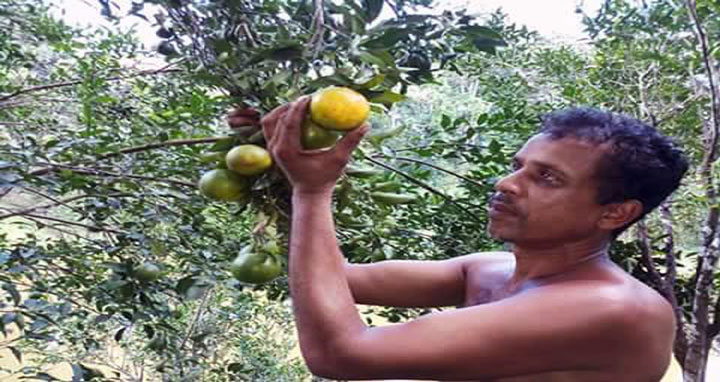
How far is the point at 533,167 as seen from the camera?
3.15 feet

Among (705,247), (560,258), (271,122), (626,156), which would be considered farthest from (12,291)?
(705,247)

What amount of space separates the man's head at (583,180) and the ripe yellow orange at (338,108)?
0.32m

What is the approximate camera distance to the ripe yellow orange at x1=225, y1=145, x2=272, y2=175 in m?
0.81

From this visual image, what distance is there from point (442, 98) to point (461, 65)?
1870 mm

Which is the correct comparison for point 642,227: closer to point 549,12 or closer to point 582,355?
point 549,12

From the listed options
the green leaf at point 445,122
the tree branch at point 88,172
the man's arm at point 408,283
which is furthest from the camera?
the green leaf at point 445,122

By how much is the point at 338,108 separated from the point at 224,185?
23 centimetres

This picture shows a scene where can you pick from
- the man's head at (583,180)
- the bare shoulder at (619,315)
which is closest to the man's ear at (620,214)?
the man's head at (583,180)

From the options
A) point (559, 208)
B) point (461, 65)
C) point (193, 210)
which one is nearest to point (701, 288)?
point (461, 65)

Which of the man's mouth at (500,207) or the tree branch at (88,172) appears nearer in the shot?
the man's mouth at (500,207)

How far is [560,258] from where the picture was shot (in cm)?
99

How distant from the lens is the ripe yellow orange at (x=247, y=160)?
81 cm

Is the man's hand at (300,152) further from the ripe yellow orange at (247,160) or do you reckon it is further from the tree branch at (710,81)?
the tree branch at (710,81)

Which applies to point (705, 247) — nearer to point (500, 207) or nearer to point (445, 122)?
point (445, 122)
